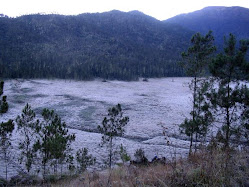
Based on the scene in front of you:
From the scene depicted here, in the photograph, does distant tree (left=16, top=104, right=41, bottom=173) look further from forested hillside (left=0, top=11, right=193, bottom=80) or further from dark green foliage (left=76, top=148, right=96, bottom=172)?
forested hillside (left=0, top=11, right=193, bottom=80)

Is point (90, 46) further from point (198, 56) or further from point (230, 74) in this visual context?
point (230, 74)

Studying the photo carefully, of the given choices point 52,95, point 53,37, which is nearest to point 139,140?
point 52,95

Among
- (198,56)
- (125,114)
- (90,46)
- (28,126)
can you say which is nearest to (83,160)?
(28,126)

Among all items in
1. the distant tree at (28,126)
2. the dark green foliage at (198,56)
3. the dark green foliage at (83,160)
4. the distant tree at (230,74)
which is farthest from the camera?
the dark green foliage at (198,56)

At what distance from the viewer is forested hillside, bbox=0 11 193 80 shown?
78688 mm

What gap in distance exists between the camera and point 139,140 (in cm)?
2411

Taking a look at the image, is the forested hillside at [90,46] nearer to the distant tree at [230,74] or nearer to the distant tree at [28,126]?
the distant tree at [28,126]

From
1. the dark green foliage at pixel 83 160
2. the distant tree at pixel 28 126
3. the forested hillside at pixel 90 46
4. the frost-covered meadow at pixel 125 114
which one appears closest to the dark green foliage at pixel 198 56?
the frost-covered meadow at pixel 125 114

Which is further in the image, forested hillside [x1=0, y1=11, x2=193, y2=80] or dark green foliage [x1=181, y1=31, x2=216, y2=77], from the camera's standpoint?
forested hillside [x1=0, y1=11, x2=193, y2=80]

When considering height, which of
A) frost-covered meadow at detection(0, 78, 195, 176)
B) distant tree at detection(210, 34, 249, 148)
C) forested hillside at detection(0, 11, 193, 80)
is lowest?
frost-covered meadow at detection(0, 78, 195, 176)

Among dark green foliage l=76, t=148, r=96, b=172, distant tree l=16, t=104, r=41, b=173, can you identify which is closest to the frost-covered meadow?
distant tree l=16, t=104, r=41, b=173

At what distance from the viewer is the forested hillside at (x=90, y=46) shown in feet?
258

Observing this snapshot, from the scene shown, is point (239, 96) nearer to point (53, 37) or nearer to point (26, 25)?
point (53, 37)

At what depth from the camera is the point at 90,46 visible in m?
123
